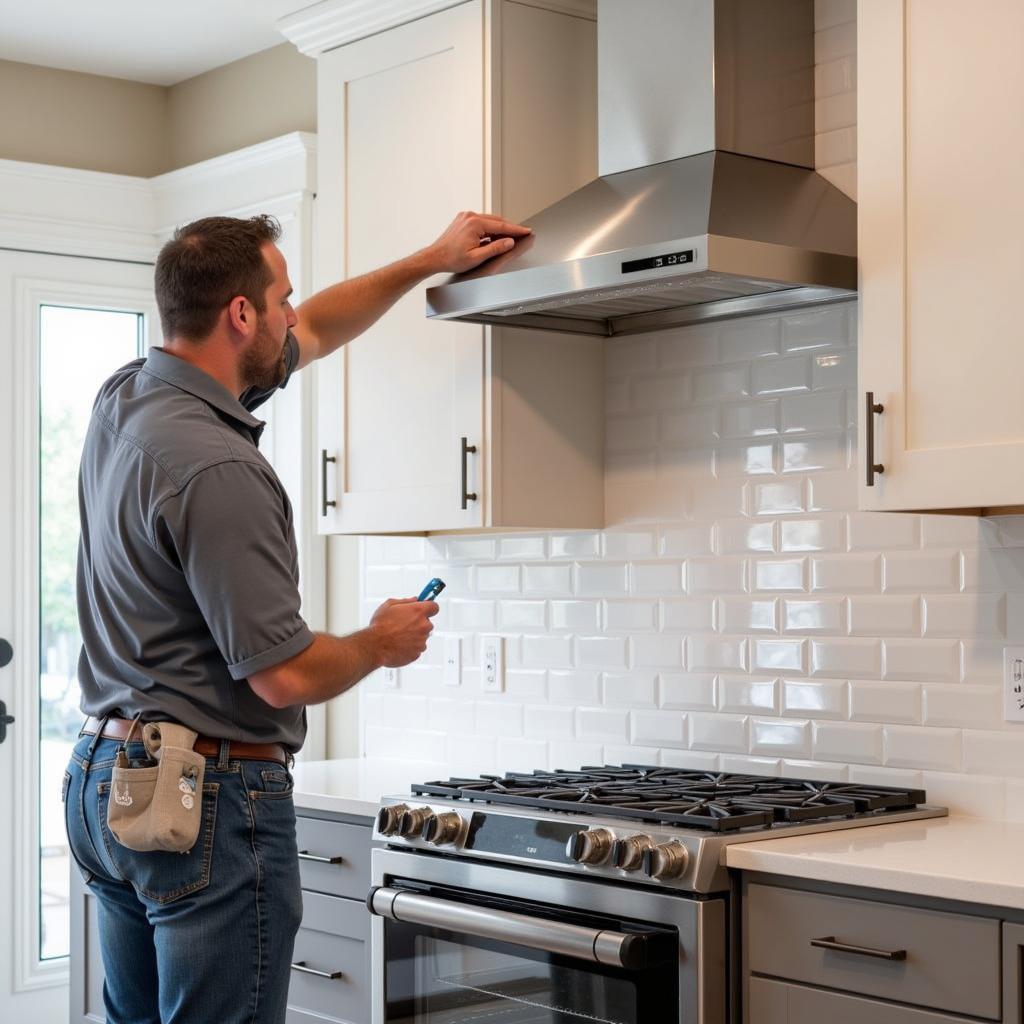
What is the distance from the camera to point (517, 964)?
2625mm

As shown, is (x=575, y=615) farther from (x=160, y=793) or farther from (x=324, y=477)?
(x=160, y=793)

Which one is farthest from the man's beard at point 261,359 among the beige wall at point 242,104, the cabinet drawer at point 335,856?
the beige wall at point 242,104

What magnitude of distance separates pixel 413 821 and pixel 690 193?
4.12ft

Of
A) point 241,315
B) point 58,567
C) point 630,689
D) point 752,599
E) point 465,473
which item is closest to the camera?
point 241,315

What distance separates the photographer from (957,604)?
2.77m

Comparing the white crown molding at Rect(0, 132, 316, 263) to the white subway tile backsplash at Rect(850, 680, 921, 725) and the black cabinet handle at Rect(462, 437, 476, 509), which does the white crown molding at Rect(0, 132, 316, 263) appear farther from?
the white subway tile backsplash at Rect(850, 680, 921, 725)

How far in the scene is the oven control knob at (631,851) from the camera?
240 centimetres

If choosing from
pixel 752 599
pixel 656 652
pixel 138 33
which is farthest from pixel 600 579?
pixel 138 33

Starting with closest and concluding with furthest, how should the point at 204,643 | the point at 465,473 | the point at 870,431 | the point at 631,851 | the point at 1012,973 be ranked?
the point at 1012,973 → the point at 204,643 → the point at 631,851 → the point at 870,431 → the point at 465,473

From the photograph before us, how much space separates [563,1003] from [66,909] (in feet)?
8.00

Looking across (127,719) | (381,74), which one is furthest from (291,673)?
(381,74)

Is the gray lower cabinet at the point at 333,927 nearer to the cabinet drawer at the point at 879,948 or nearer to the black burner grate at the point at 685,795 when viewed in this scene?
the black burner grate at the point at 685,795

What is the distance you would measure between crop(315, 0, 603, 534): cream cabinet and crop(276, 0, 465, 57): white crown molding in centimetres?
2

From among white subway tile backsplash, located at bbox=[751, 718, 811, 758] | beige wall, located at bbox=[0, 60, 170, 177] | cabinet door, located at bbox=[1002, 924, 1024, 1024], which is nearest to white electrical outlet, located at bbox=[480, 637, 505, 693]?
white subway tile backsplash, located at bbox=[751, 718, 811, 758]
